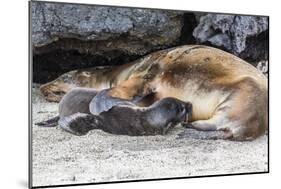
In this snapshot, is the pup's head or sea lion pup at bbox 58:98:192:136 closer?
sea lion pup at bbox 58:98:192:136

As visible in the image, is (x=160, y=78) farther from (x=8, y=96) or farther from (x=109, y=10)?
(x=8, y=96)

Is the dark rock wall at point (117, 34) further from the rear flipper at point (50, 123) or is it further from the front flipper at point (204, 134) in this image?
the front flipper at point (204, 134)

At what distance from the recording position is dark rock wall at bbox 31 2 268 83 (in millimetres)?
2979

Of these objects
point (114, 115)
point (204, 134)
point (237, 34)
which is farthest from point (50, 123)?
point (237, 34)

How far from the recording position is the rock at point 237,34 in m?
3.34

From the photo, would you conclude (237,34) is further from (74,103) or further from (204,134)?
(74,103)

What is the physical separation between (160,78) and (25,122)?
0.92 meters

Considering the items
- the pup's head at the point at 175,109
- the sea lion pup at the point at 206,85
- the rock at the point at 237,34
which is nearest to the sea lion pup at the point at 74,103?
the sea lion pup at the point at 206,85

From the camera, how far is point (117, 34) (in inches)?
123

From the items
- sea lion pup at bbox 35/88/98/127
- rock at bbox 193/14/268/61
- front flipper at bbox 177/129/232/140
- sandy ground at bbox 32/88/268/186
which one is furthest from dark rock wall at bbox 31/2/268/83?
front flipper at bbox 177/129/232/140

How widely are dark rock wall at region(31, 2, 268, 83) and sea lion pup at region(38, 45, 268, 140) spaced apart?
0.25 ft

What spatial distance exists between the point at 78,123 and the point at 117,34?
628mm

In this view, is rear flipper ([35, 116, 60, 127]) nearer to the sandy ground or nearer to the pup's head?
the sandy ground
